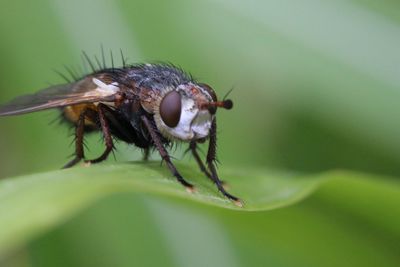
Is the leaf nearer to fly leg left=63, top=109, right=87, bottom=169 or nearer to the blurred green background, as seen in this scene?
fly leg left=63, top=109, right=87, bottom=169

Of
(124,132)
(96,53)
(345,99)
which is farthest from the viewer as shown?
(96,53)

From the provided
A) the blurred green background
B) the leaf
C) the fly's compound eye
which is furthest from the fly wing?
the blurred green background

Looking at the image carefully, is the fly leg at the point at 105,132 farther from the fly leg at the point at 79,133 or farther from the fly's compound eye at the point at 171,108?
the fly's compound eye at the point at 171,108

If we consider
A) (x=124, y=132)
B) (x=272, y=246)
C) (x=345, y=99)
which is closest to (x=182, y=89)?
(x=124, y=132)

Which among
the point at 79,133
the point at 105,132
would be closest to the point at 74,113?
the point at 79,133

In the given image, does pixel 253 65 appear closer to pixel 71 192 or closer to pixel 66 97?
pixel 66 97

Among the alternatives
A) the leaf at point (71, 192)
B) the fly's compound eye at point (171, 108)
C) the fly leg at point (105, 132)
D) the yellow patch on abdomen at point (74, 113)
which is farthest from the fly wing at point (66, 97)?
the leaf at point (71, 192)

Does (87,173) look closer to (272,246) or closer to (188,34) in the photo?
(272,246)
